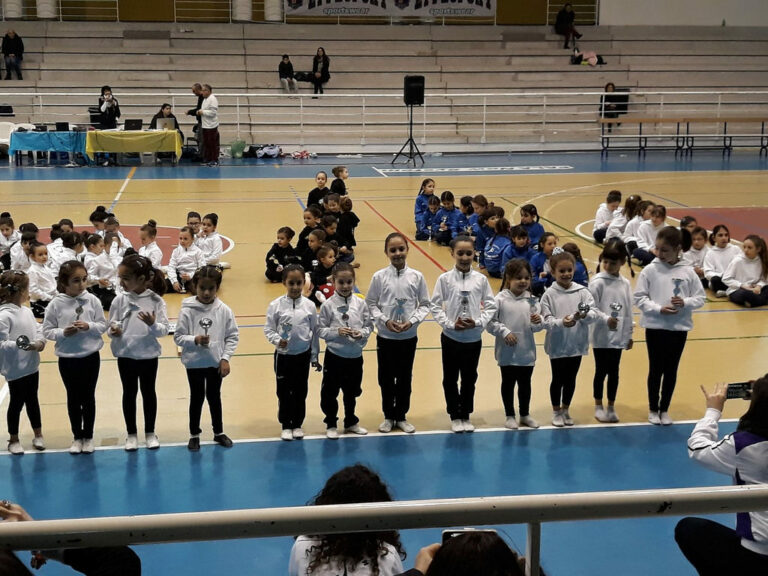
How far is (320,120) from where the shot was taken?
1184 inches

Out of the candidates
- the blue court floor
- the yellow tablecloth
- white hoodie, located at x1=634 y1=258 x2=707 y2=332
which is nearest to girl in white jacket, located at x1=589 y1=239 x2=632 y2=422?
white hoodie, located at x1=634 y1=258 x2=707 y2=332

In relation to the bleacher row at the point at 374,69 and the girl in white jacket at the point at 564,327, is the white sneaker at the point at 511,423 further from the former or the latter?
the bleacher row at the point at 374,69

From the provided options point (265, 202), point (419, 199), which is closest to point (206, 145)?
point (265, 202)

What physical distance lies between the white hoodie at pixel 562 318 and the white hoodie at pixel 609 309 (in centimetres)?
15

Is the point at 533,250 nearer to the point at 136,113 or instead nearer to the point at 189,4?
the point at 136,113

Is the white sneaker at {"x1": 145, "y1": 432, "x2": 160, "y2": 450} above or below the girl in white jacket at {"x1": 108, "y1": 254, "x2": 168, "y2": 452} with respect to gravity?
below

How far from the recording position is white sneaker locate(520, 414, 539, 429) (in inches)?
311

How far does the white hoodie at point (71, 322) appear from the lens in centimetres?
724

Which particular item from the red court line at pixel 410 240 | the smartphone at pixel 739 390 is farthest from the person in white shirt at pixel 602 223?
the smartphone at pixel 739 390

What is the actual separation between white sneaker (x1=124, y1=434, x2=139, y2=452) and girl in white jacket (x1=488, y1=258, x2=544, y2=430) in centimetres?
307

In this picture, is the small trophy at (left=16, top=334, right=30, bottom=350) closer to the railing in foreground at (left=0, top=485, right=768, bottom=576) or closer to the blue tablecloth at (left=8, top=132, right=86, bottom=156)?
the railing in foreground at (left=0, top=485, right=768, bottom=576)

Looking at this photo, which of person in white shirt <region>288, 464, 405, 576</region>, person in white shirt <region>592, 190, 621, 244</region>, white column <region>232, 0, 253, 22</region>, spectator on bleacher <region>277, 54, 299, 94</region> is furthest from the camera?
white column <region>232, 0, 253, 22</region>

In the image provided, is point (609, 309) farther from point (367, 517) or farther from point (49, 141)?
point (49, 141)

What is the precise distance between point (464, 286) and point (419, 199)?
7.87 metres
